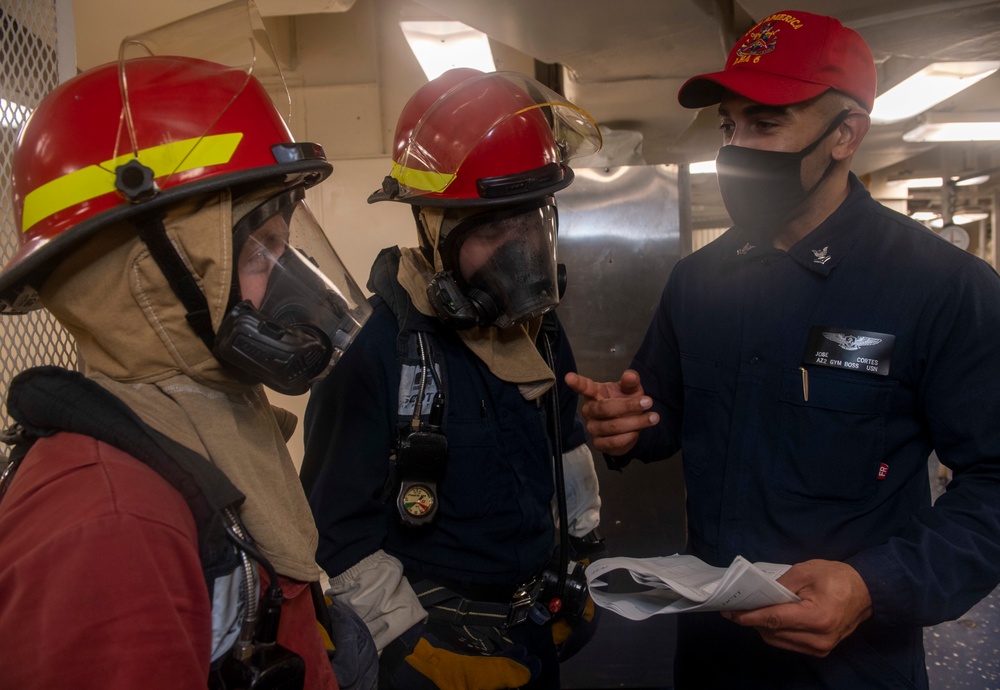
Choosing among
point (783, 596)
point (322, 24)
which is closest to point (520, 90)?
point (783, 596)

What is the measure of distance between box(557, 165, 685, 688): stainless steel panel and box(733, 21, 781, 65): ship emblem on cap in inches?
58.8

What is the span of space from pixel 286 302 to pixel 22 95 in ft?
2.56

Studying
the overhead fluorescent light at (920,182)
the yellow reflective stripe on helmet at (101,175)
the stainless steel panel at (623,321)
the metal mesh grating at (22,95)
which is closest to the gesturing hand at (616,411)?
the yellow reflective stripe on helmet at (101,175)

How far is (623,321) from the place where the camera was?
3248 mm

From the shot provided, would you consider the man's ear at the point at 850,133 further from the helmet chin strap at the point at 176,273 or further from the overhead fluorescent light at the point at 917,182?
the overhead fluorescent light at the point at 917,182

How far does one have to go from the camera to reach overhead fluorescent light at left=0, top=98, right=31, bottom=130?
1.26m

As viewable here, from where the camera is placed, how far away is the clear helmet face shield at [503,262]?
165 centimetres

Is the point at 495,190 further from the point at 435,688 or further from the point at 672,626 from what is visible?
the point at 672,626

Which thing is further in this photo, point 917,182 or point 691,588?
point 917,182

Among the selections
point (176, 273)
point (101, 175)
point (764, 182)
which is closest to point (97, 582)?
point (176, 273)

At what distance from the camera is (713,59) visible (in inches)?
115

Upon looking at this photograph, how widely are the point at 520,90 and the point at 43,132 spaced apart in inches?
45.2

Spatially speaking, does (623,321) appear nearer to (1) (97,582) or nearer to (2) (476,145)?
(2) (476,145)

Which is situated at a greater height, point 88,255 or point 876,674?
point 88,255
